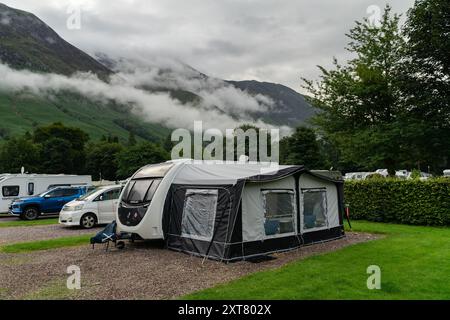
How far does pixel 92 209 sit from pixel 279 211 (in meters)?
8.92

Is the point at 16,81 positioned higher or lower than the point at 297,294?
higher

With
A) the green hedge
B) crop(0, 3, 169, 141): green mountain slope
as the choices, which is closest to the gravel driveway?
the green hedge

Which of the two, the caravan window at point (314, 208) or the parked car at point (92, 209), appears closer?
the caravan window at point (314, 208)

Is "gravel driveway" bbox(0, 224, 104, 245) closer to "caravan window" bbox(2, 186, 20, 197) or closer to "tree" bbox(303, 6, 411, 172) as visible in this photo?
"caravan window" bbox(2, 186, 20, 197)

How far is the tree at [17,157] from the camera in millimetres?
55344

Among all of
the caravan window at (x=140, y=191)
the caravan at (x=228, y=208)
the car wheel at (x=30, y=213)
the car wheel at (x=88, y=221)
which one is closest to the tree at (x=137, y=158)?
the car wheel at (x=30, y=213)

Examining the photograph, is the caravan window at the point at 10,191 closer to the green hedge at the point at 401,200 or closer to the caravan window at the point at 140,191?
the caravan window at the point at 140,191

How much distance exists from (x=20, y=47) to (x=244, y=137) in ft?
578

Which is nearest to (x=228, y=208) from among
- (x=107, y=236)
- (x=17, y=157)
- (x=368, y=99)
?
(x=107, y=236)

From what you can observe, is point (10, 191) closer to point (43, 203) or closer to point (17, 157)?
point (43, 203)

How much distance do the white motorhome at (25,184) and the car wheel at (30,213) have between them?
277 cm

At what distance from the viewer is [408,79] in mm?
21859

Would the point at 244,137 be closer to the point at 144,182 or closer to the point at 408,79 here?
the point at 408,79
